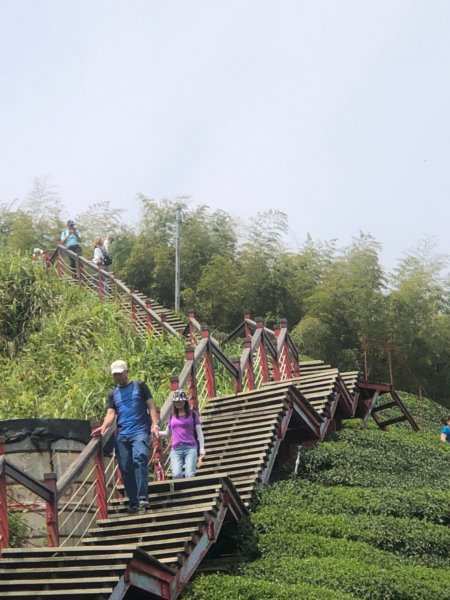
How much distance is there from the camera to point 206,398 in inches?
617

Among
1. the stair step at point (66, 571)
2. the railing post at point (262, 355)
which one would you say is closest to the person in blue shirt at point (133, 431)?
the stair step at point (66, 571)

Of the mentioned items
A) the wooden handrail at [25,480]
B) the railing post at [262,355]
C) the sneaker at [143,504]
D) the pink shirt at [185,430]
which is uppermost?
the railing post at [262,355]

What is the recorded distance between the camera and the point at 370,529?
12.5 m

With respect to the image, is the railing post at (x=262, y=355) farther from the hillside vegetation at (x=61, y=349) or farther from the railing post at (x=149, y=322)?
the railing post at (x=149, y=322)

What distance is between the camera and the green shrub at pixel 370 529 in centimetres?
1231

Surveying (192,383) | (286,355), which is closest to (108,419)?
(192,383)

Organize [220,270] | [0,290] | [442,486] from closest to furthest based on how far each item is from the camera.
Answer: [442,486], [0,290], [220,270]

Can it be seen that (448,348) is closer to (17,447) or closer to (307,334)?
(307,334)

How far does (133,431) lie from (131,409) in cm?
19

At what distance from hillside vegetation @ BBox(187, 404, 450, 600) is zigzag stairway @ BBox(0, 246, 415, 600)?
13.1 inches

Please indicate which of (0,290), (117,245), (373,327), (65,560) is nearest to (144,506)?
(65,560)

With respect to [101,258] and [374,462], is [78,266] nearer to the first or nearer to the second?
[101,258]

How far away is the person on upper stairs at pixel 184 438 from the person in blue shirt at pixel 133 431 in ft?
3.03

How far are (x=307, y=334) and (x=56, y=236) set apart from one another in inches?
338
